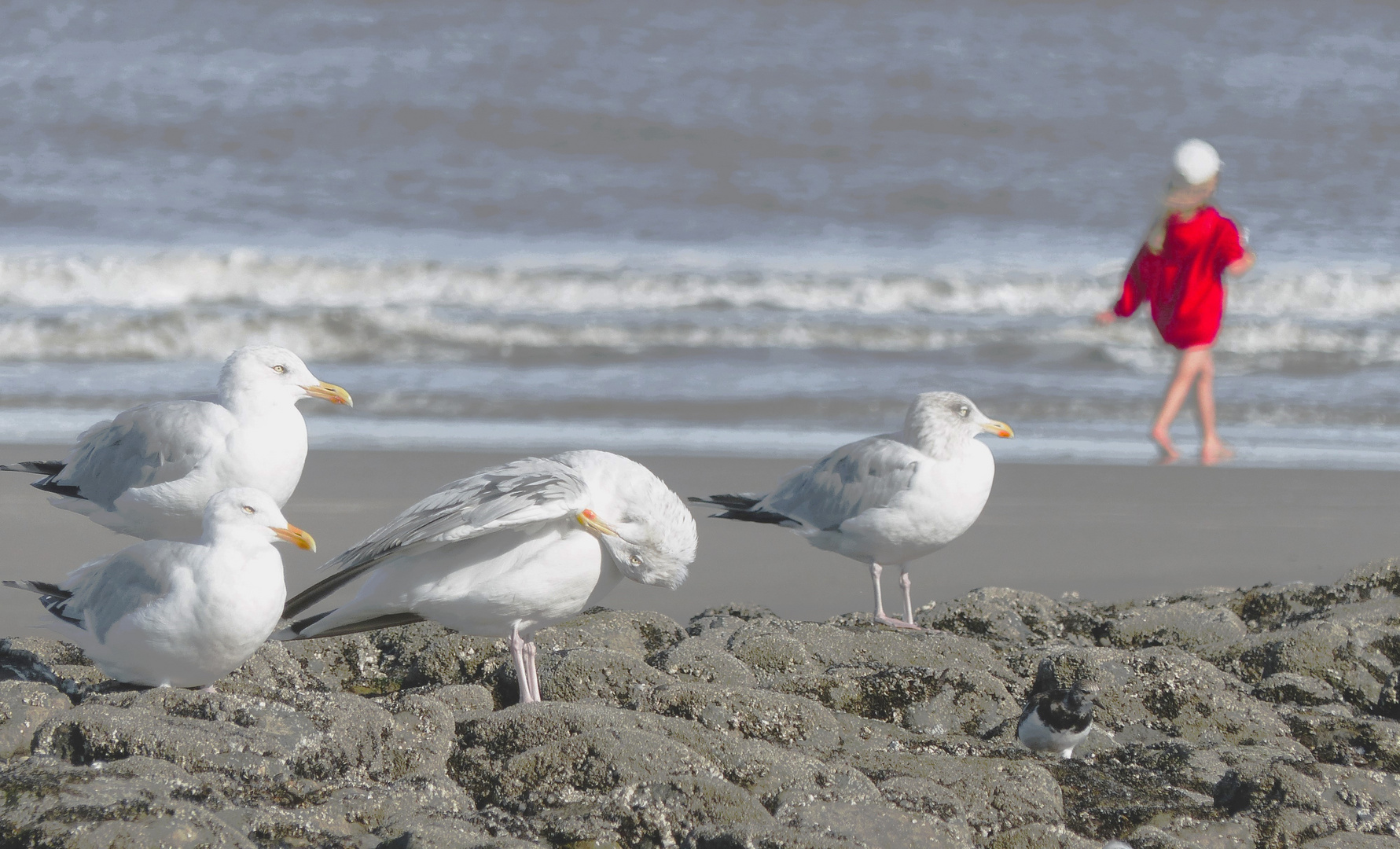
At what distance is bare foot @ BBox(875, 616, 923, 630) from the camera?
4703mm

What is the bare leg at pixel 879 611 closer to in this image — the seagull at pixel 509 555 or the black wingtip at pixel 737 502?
the black wingtip at pixel 737 502

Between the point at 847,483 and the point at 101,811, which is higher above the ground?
the point at 847,483

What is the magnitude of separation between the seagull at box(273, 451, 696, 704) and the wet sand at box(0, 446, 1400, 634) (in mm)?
1327

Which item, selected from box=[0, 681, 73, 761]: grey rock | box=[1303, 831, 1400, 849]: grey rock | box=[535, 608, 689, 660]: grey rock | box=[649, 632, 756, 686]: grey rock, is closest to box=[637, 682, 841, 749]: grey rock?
box=[649, 632, 756, 686]: grey rock

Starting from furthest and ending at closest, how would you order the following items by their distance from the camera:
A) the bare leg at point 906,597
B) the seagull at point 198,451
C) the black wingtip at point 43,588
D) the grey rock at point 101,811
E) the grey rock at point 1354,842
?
the bare leg at point 906,597
the seagull at point 198,451
the black wingtip at point 43,588
the grey rock at point 1354,842
the grey rock at point 101,811

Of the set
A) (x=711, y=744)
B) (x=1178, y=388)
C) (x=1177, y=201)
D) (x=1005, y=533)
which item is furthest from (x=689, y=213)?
(x=711, y=744)

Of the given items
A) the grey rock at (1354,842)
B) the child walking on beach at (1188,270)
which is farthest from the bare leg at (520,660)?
the child walking on beach at (1188,270)

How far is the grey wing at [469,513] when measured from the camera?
3.63 meters

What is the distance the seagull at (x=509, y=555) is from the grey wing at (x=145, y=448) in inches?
27.5

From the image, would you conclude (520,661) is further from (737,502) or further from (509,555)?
(737,502)

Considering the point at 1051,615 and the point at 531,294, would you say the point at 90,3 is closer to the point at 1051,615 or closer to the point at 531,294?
the point at 531,294

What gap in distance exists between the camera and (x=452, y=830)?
2.66 m

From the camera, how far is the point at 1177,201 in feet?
17.5

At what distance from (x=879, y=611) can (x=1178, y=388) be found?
173 cm
